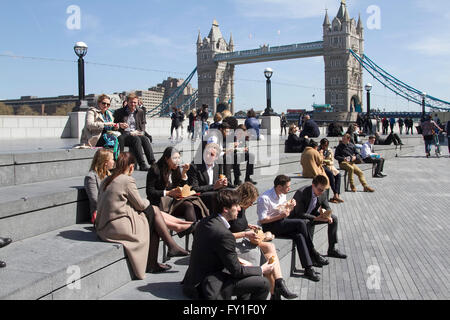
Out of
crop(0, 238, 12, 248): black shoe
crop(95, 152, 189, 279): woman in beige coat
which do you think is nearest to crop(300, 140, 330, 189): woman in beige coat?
crop(95, 152, 189, 279): woman in beige coat

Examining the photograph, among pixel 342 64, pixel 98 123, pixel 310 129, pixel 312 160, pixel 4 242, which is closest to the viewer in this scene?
pixel 4 242

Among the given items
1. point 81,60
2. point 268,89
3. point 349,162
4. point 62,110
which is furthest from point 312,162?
point 62,110

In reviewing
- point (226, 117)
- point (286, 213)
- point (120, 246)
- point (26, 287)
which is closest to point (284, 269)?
point (286, 213)

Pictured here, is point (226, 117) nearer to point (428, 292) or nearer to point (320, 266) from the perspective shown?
point (320, 266)

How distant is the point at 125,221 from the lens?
13.1 ft

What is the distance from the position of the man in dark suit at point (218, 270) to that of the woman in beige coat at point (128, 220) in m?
0.59

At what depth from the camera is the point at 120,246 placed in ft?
12.8

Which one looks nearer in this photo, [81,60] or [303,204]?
[303,204]

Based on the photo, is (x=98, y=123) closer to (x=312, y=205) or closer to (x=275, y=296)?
(x=312, y=205)

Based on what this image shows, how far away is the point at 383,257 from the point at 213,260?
304 cm

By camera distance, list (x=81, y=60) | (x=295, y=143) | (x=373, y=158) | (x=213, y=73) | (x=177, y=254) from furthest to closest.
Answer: (x=213, y=73)
(x=373, y=158)
(x=81, y=60)
(x=295, y=143)
(x=177, y=254)

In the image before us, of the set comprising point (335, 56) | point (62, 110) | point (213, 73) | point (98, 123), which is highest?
point (335, 56)
